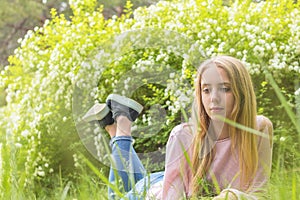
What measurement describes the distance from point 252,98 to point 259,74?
175 centimetres

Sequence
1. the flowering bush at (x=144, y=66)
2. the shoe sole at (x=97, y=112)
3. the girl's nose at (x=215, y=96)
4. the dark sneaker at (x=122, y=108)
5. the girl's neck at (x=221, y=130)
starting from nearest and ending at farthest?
the girl's nose at (x=215, y=96)
the girl's neck at (x=221, y=130)
the dark sneaker at (x=122, y=108)
the shoe sole at (x=97, y=112)
the flowering bush at (x=144, y=66)

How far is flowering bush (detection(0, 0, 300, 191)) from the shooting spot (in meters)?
3.66

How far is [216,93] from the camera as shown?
2.15 m

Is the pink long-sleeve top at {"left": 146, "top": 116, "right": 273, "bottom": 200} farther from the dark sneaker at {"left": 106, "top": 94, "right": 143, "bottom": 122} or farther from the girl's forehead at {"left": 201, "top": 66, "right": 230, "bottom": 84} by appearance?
the dark sneaker at {"left": 106, "top": 94, "right": 143, "bottom": 122}

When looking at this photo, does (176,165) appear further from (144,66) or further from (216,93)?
(144,66)

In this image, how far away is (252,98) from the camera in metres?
2.16

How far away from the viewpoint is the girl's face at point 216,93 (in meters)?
2.05

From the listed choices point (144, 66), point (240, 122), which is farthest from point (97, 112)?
point (240, 122)

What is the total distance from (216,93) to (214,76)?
0.06 meters

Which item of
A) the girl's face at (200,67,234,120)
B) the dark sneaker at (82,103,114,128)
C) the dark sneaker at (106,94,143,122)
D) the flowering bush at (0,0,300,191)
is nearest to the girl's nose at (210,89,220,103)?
the girl's face at (200,67,234,120)

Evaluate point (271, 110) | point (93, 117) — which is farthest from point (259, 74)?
point (93, 117)

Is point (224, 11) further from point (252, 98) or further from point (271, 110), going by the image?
point (252, 98)

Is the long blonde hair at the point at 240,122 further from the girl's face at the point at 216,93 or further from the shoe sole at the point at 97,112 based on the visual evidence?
the shoe sole at the point at 97,112

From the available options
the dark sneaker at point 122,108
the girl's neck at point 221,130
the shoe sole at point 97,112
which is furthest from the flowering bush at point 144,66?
the girl's neck at point 221,130
